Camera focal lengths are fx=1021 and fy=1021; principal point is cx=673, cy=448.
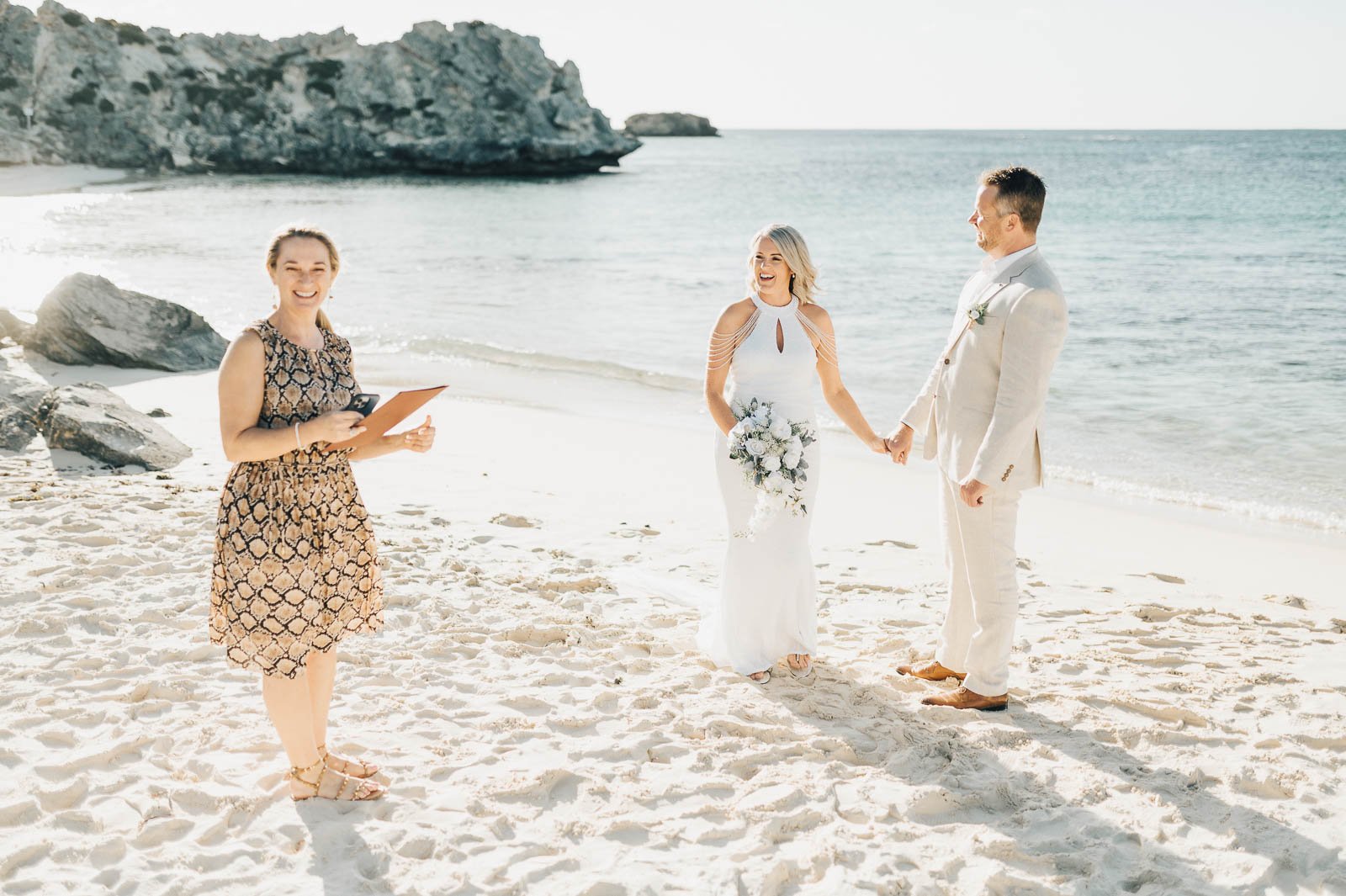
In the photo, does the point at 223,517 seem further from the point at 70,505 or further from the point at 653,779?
the point at 70,505

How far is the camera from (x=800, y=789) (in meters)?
3.92

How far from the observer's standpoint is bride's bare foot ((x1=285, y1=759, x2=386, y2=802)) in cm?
379

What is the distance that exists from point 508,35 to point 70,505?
74343mm

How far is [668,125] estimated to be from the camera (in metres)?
163

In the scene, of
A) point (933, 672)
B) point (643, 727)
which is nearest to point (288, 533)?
point (643, 727)

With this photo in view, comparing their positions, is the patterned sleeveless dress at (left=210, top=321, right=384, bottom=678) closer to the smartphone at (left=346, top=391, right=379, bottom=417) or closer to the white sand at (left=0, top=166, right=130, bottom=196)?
the smartphone at (left=346, top=391, right=379, bottom=417)

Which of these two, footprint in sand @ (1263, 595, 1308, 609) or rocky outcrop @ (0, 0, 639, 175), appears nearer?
footprint in sand @ (1263, 595, 1308, 609)

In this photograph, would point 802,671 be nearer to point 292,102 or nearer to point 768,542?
point 768,542

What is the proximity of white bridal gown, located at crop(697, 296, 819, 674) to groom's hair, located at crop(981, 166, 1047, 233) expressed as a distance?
1.03 metres

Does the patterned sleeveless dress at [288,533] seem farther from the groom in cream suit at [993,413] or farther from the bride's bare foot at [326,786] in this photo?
the groom in cream suit at [993,413]

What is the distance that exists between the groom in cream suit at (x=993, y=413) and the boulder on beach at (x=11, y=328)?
10.8m

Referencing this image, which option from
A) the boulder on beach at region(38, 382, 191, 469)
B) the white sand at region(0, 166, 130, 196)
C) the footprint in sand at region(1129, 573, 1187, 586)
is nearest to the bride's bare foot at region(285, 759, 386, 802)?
the boulder on beach at region(38, 382, 191, 469)

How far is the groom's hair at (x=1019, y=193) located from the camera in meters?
4.16

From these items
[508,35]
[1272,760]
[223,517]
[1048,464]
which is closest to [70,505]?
[223,517]
